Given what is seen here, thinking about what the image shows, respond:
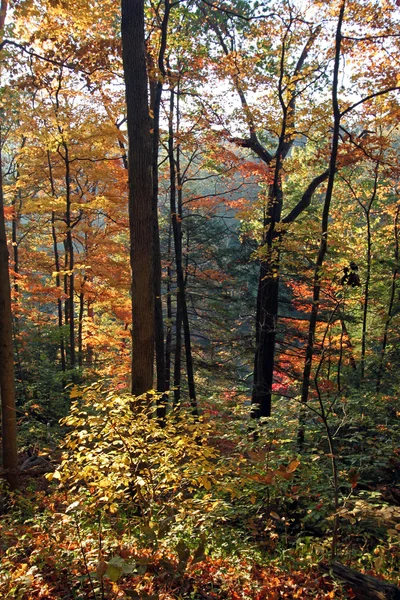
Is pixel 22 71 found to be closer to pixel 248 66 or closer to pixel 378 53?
pixel 248 66

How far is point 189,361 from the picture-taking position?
1286 centimetres

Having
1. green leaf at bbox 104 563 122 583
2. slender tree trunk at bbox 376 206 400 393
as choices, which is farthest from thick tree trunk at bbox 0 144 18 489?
slender tree trunk at bbox 376 206 400 393

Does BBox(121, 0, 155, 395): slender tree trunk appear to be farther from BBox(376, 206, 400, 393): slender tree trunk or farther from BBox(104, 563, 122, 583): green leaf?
BBox(376, 206, 400, 393): slender tree trunk

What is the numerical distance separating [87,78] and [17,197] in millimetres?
9469

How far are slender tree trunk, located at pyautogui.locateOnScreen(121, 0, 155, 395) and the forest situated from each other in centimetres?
3

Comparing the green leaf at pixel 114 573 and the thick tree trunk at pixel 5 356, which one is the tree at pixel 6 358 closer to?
the thick tree trunk at pixel 5 356

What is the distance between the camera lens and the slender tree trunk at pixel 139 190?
220 inches

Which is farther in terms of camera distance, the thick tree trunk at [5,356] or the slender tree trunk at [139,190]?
the thick tree trunk at [5,356]

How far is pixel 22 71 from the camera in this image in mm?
7594

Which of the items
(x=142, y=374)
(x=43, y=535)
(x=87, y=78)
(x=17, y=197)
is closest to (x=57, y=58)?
(x=87, y=78)

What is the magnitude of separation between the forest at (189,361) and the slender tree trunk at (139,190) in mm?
28

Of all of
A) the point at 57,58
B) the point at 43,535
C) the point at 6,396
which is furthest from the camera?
the point at 57,58

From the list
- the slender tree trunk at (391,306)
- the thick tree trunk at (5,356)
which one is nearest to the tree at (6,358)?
the thick tree trunk at (5,356)

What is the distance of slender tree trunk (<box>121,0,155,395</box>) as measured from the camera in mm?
5578
